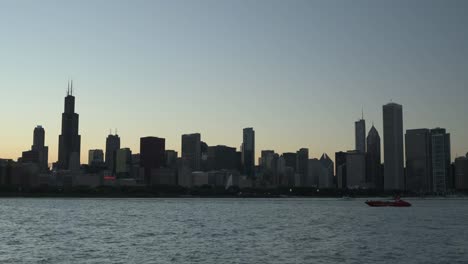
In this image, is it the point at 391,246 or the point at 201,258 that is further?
the point at 391,246

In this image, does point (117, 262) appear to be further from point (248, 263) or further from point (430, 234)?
point (430, 234)

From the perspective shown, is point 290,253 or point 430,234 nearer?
point 290,253

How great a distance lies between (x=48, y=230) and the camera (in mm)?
98812

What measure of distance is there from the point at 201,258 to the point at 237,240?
19664 mm

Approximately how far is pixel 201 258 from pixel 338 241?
25721mm

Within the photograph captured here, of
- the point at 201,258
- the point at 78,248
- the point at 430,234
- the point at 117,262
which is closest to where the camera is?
the point at 117,262

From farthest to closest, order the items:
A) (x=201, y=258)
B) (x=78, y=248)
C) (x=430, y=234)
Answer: (x=430, y=234) → (x=78, y=248) → (x=201, y=258)

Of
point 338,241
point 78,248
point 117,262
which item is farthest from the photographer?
point 338,241

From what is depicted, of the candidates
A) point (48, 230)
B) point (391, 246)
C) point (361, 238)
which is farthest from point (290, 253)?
point (48, 230)

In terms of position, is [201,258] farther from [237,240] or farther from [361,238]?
[361,238]

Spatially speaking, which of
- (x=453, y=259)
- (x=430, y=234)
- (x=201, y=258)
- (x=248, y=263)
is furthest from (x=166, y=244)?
(x=430, y=234)

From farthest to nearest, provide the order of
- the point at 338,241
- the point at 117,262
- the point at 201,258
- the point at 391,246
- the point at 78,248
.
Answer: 1. the point at 338,241
2. the point at 391,246
3. the point at 78,248
4. the point at 201,258
5. the point at 117,262

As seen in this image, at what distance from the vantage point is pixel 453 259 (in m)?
63.0

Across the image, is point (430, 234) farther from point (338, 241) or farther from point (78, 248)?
point (78, 248)
